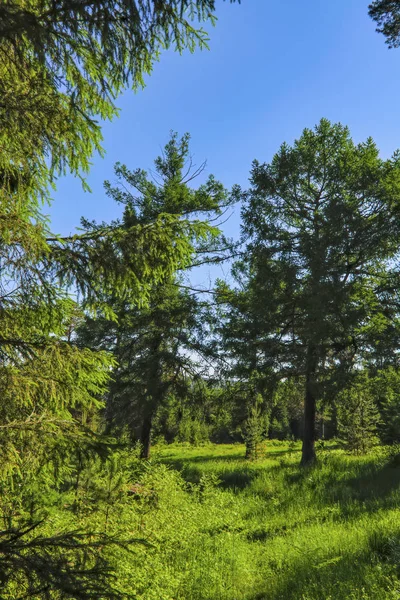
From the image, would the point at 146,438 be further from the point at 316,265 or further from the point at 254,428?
the point at 316,265

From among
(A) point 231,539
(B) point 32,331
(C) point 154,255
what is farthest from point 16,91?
(A) point 231,539

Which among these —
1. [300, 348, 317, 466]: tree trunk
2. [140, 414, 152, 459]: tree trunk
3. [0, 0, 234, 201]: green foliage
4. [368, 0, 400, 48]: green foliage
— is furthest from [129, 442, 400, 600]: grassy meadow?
[368, 0, 400, 48]: green foliage

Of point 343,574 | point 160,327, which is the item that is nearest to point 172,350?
point 160,327

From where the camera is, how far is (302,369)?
13695 mm

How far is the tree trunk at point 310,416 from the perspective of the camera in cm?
1291

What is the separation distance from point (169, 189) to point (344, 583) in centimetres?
1406

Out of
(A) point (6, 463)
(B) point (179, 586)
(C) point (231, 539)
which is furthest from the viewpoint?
(C) point (231, 539)

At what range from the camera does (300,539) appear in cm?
655

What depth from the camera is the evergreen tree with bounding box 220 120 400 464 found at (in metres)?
12.2

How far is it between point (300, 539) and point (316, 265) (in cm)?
811

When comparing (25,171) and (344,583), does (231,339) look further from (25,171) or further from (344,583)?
(25,171)

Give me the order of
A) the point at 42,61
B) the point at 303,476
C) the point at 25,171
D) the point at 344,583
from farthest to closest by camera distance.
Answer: the point at 303,476 < the point at 344,583 < the point at 25,171 < the point at 42,61

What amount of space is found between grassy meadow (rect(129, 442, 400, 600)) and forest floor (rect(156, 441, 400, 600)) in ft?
0.06

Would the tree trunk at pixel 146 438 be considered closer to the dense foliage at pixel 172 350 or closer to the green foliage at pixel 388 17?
the dense foliage at pixel 172 350
